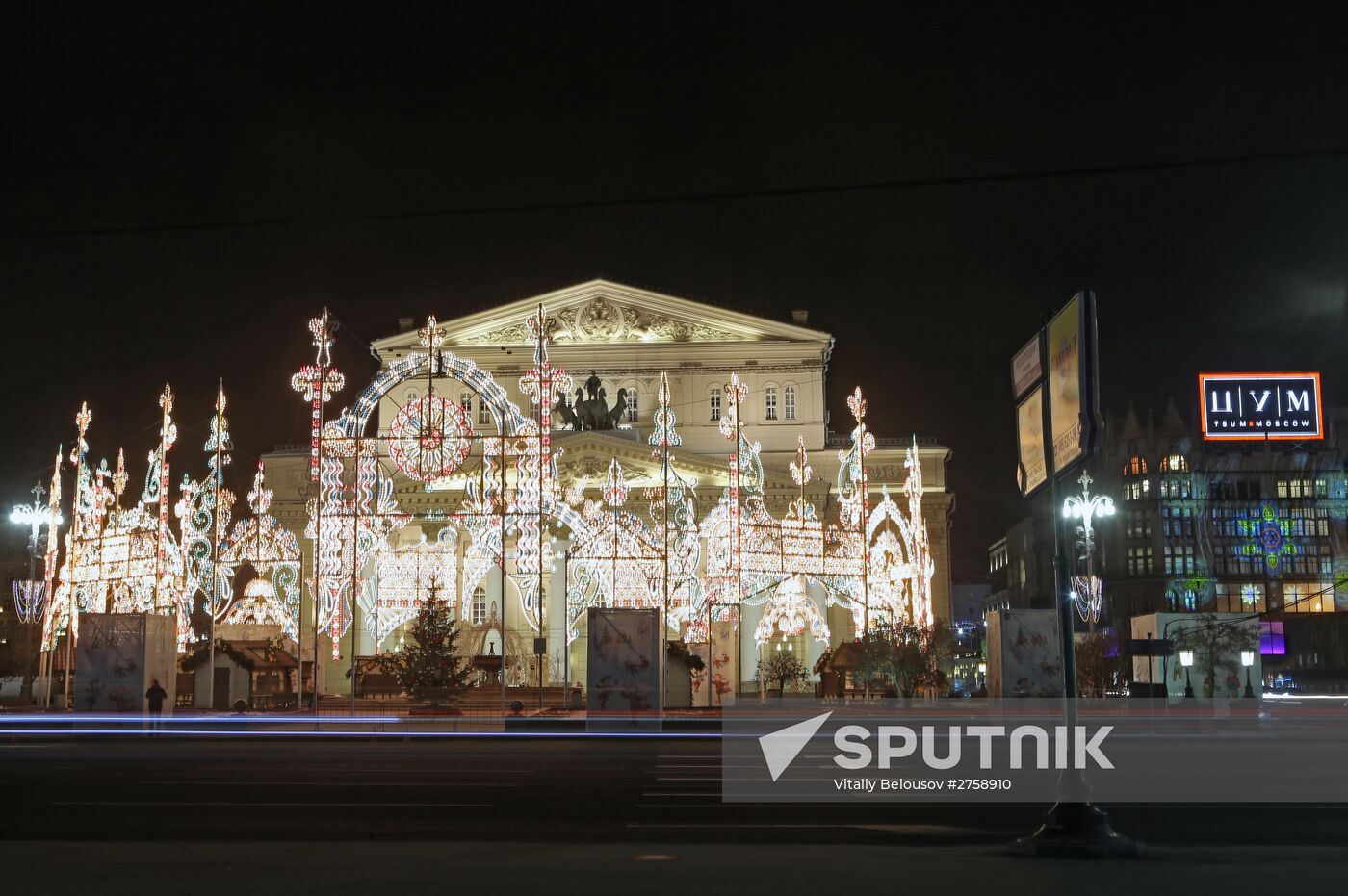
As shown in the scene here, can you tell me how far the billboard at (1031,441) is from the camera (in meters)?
14.2

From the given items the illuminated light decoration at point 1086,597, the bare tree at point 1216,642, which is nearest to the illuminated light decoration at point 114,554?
the bare tree at point 1216,642

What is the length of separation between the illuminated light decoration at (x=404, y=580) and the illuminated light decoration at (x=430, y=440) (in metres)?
12.9

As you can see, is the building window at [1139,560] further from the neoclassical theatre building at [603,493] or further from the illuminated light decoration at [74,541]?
the illuminated light decoration at [74,541]

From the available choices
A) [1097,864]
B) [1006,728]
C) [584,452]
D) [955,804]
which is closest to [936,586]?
[584,452]

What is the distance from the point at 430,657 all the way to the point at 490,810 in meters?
30.6

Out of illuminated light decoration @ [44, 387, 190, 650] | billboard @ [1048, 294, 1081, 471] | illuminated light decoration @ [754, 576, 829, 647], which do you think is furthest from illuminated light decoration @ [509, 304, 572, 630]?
billboard @ [1048, 294, 1081, 471]

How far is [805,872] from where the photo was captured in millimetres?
10531

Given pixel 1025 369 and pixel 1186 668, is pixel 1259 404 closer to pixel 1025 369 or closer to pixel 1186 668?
pixel 1186 668

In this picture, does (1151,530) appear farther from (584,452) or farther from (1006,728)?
(1006,728)

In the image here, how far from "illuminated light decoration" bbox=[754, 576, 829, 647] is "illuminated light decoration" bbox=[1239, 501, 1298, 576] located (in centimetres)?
6641

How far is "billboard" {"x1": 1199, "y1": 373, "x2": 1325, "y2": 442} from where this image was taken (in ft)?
245

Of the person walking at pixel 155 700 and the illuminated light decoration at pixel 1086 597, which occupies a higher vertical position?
the illuminated light decoration at pixel 1086 597

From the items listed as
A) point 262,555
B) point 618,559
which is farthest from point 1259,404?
point 262,555

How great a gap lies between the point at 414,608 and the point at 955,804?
122ft
